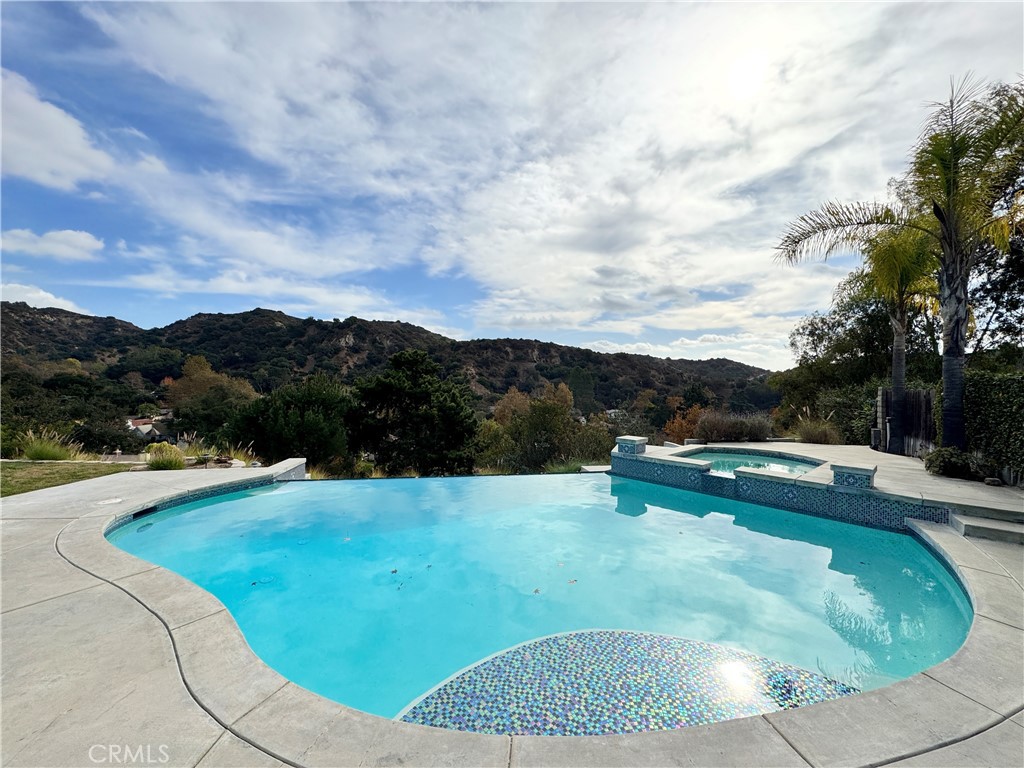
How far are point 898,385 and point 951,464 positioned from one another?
10.6ft

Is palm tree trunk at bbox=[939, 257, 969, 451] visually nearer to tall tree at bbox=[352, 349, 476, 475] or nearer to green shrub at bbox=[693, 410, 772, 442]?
green shrub at bbox=[693, 410, 772, 442]

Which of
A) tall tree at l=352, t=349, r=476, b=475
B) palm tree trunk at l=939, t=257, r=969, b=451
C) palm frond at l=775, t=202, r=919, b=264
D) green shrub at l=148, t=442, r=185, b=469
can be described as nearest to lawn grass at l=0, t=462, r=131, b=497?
green shrub at l=148, t=442, r=185, b=469

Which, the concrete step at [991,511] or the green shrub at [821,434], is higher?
the green shrub at [821,434]

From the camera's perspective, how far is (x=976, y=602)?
315 cm

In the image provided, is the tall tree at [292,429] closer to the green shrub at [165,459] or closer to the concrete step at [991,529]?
the green shrub at [165,459]

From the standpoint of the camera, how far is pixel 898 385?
358 inches

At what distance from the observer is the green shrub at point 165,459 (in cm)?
819

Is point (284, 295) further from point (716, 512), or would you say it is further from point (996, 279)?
point (996, 279)

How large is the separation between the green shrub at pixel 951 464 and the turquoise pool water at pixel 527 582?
2275 mm

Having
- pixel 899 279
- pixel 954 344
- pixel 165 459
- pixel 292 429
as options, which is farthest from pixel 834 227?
pixel 165 459

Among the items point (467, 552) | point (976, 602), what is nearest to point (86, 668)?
point (467, 552)

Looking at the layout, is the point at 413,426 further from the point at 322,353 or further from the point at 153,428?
the point at 322,353

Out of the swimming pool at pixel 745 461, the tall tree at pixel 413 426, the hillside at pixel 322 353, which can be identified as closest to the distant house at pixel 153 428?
the tall tree at pixel 413 426

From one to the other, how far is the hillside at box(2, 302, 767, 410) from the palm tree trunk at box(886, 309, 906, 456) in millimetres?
28288
